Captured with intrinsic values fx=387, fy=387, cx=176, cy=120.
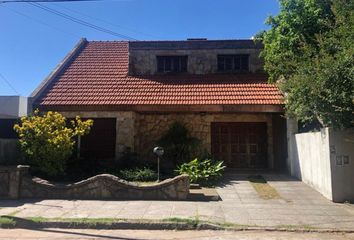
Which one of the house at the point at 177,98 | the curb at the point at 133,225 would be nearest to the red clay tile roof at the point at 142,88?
the house at the point at 177,98

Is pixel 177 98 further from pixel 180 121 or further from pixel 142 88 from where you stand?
pixel 142 88

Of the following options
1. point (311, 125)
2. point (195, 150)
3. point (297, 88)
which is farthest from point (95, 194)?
point (311, 125)

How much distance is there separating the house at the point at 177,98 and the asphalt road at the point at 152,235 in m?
7.89

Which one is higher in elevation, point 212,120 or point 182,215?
point 212,120

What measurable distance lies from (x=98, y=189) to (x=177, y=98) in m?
6.35

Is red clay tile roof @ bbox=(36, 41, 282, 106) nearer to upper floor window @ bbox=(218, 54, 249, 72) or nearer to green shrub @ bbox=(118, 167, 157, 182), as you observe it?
upper floor window @ bbox=(218, 54, 249, 72)

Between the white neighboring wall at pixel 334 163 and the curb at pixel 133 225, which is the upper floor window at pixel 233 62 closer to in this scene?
the white neighboring wall at pixel 334 163

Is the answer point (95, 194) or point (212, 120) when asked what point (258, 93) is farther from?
point (95, 194)

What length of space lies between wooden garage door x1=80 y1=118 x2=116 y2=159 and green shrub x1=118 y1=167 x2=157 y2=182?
2785mm

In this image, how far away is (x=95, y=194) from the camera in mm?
11289

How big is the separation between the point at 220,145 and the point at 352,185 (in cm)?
731

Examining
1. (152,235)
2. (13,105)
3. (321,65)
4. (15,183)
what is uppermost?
(13,105)

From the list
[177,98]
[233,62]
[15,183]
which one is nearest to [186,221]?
[15,183]

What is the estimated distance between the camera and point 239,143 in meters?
17.4
